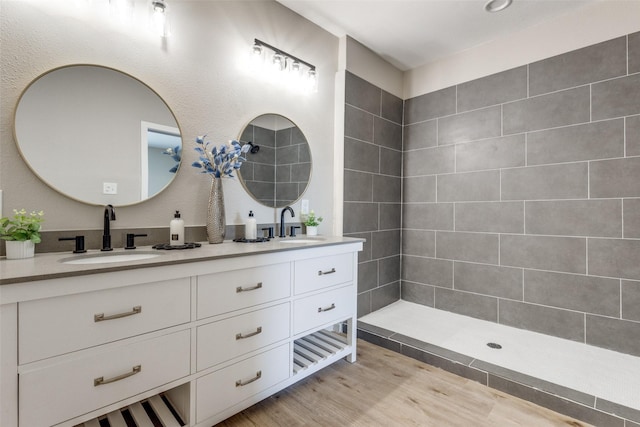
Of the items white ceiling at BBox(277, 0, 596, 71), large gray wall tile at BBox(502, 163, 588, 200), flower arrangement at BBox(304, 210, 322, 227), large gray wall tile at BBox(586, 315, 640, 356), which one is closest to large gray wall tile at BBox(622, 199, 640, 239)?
large gray wall tile at BBox(502, 163, 588, 200)

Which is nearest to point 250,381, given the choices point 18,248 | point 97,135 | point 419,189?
point 18,248

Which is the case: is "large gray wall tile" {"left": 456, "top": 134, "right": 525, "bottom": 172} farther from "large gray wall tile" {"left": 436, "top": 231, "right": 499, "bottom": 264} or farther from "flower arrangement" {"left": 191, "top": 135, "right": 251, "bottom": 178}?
"flower arrangement" {"left": 191, "top": 135, "right": 251, "bottom": 178}

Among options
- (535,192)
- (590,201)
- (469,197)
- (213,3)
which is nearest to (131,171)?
(213,3)

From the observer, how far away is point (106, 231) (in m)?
1.45

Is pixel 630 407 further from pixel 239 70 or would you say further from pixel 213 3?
pixel 213 3

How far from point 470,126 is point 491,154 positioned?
33 centimetres

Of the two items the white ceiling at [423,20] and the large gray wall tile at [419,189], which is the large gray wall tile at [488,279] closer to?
the large gray wall tile at [419,189]

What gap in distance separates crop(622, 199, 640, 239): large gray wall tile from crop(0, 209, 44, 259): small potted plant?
334 centimetres

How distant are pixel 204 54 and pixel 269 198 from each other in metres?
0.99

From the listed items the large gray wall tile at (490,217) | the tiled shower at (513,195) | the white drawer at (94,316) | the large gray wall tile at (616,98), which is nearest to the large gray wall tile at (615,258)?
the tiled shower at (513,195)

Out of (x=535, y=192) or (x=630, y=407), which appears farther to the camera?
(x=535, y=192)

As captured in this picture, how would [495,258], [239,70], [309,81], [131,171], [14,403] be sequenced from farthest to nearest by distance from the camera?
[495,258], [309,81], [239,70], [131,171], [14,403]

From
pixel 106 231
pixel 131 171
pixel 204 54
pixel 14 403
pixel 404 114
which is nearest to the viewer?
pixel 14 403

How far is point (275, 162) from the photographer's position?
230 centimetres
